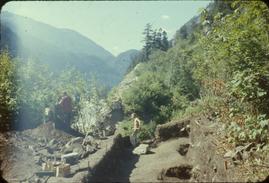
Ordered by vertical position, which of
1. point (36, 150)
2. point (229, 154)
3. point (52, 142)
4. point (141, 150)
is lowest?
point (141, 150)

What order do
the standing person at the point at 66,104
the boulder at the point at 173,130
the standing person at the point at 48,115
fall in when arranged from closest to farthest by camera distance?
1. the standing person at the point at 66,104
2. the boulder at the point at 173,130
3. the standing person at the point at 48,115

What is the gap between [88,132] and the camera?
20344 millimetres

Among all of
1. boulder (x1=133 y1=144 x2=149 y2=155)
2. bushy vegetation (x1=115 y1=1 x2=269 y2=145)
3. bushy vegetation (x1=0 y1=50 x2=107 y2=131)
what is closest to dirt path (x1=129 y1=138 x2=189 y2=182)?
boulder (x1=133 y1=144 x2=149 y2=155)

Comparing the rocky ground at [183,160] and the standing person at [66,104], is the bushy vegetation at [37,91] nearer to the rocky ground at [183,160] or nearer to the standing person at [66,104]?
the standing person at [66,104]

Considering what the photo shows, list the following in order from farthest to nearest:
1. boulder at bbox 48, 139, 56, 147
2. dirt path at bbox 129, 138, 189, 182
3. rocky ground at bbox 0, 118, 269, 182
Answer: boulder at bbox 48, 139, 56, 147 < dirt path at bbox 129, 138, 189, 182 < rocky ground at bbox 0, 118, 269, 182

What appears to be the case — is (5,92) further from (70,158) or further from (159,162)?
(159,162)

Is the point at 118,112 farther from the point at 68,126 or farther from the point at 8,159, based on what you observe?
the point at 8,159

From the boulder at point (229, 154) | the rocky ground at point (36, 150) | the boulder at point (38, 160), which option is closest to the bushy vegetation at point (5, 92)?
the rocky ground at point (36, 150)

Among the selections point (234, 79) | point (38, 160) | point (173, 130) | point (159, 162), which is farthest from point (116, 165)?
point (234, 79)

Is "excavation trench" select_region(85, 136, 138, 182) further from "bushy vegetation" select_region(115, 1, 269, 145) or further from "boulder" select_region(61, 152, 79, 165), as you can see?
"bushy vegetation" select_region(115, 1, 269, 145)

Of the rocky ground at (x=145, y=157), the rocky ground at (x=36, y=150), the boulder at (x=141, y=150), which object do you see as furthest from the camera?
the boulder at (x=141, y=150)

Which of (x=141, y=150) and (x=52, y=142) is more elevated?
(x=52, y=142)

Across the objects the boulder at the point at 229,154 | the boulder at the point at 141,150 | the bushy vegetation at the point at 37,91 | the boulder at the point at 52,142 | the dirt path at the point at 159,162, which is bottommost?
the dirt path at the point at 159,162

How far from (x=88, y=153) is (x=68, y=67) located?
1160cm
